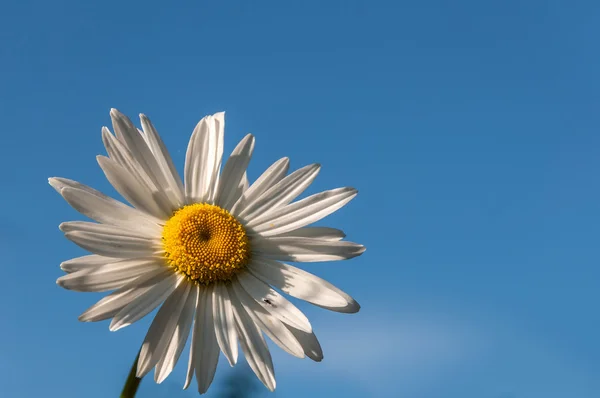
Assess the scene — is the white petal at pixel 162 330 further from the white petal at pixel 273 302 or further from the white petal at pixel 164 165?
the white petal at pixel 164 165

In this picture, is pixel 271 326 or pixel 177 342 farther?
pixel 271 326

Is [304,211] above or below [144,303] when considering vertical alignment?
above

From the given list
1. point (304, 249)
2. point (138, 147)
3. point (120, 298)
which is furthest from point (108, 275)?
point (304, 249)

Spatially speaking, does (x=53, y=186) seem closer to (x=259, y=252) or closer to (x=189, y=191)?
(x=189, y=191)

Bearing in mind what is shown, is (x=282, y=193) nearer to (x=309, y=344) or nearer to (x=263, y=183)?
(x=263, y=183)

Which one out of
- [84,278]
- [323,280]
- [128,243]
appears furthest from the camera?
[323,280]

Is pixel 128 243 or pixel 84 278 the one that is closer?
pixel 84 278

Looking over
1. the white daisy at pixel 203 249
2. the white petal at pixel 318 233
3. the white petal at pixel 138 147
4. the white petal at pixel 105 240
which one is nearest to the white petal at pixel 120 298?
the white daisy at pixel 203 249

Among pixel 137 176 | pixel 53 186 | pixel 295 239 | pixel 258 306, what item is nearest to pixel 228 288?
pixel 258 306
